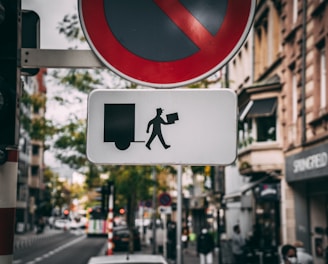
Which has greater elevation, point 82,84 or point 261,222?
point 82,84

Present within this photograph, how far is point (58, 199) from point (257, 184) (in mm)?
85946

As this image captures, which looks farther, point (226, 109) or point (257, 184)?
point (257, 184)

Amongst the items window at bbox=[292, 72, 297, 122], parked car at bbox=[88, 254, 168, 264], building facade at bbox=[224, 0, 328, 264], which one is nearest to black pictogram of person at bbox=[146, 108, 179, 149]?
parked car at bbox=[88, 254, 168, 264]

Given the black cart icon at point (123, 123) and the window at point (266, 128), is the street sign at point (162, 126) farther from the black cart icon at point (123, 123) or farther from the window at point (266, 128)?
the window at point (266, 128)

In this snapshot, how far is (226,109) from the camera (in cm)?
232

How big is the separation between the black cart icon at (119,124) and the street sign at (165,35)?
12 cm

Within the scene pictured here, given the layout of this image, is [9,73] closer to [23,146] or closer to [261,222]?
[261,222]

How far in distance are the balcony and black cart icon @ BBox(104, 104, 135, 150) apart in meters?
23.2

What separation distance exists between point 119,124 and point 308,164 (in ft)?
62.9

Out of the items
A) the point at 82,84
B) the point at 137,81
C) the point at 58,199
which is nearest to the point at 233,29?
the point at 137,81

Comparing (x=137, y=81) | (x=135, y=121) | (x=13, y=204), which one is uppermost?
(x=137, y=81)

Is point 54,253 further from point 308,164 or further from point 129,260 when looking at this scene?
point 129,260

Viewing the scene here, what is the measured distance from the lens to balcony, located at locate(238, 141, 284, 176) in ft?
82.9

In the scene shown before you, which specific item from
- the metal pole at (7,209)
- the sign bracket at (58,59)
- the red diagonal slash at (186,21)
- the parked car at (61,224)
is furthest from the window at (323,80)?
the parked car at (61,224)
